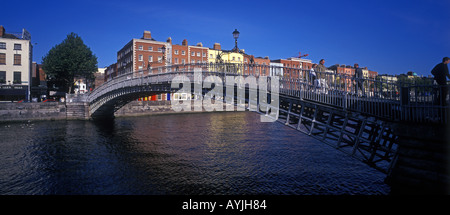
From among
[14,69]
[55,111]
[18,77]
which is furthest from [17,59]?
[55,111]

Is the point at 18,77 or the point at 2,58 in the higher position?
the point at 2,58

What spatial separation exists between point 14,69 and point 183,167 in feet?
136

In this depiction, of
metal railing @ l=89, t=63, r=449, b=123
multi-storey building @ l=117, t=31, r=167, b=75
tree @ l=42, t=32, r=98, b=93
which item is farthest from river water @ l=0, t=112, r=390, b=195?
multi-storey building @ l=117, t=31, r=167, b=75

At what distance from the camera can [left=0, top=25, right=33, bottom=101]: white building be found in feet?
129

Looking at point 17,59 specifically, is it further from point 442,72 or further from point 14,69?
point 442,72

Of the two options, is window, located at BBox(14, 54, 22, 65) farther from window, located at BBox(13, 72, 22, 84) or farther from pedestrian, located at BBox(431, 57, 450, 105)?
pedestrian, located at BBox(431, 57, 450, 105)

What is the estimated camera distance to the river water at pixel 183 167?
412 inches

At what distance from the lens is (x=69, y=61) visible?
4562 cm

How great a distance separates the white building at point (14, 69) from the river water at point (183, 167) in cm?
2361

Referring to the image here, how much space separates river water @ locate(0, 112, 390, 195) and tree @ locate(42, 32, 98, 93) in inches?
1121
